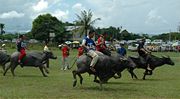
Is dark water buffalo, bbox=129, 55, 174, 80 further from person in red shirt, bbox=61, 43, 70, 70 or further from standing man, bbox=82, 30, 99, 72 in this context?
person in red shirt, bbox=61, 43, 70, 70

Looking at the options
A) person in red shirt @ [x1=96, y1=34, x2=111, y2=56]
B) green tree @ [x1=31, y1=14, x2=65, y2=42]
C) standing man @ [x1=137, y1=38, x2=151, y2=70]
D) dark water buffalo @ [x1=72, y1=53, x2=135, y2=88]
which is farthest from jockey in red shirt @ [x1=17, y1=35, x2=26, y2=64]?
green tree @ [x1=31, y1=14, x2=65, y2=42]

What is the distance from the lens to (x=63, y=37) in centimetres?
13250

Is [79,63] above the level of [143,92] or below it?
above

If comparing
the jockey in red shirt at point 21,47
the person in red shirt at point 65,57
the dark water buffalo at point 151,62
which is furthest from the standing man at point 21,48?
the person in red shirt at point 65,57

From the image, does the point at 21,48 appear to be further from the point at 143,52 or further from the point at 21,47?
the point at 143,52

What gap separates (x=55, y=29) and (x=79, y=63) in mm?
113549

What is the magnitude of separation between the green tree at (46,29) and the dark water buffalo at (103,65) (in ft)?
355

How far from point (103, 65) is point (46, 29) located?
118 m

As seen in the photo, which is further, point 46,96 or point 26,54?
point 26,54

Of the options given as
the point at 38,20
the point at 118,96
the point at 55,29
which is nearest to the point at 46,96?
the point at 118,96

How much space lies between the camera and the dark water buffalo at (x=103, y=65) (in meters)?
19.0

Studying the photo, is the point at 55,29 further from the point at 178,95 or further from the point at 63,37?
the point at 178,95

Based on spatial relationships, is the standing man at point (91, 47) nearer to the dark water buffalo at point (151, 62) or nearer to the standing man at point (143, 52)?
the standing man at point (143, 52)

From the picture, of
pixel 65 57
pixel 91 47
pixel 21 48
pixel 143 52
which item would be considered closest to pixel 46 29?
pixel 65 57
